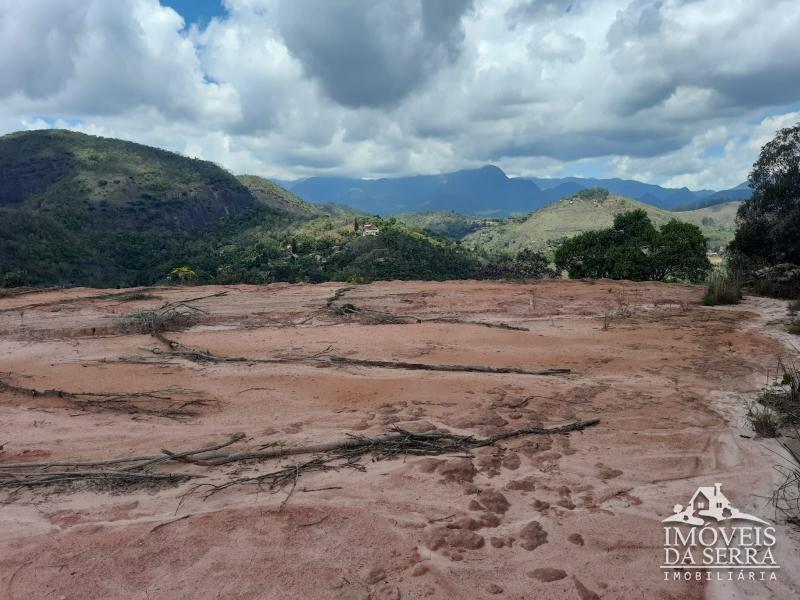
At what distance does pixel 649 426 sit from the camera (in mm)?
4809

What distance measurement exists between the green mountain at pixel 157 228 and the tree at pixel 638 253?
10.5 meters

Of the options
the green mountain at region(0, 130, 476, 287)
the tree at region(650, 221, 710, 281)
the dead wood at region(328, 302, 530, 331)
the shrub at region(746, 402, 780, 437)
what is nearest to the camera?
the shrub at region(746, 402, 780, 437)

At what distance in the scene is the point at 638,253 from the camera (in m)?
19.3

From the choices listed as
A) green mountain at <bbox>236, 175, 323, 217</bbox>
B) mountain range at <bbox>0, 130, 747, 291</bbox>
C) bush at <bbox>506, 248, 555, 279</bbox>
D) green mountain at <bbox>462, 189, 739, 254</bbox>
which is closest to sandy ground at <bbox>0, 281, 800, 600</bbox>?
bush at <bbox>506, 248, 555, 279</bbox>

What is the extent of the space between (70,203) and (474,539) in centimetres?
7872

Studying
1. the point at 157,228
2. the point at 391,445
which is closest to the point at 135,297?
the point at 391,445

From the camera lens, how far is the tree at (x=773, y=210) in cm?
1357

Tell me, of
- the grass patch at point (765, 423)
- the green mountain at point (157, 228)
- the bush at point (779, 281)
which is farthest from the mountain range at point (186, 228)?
the grass patch at point (765, 423)

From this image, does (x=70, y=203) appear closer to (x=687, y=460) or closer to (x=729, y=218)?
(x=687, y=460)

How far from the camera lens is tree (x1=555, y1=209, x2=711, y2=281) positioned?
18.9 m

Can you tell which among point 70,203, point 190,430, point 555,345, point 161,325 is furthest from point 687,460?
point 70,203

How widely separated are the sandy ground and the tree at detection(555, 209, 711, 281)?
417 inches

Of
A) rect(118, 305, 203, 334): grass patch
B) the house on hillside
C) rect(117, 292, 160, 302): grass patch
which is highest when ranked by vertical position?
the house on hillside

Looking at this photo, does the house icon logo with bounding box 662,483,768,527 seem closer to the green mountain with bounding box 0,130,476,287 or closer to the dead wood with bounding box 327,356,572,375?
the dead wood with bounding box 327,356,572,375
